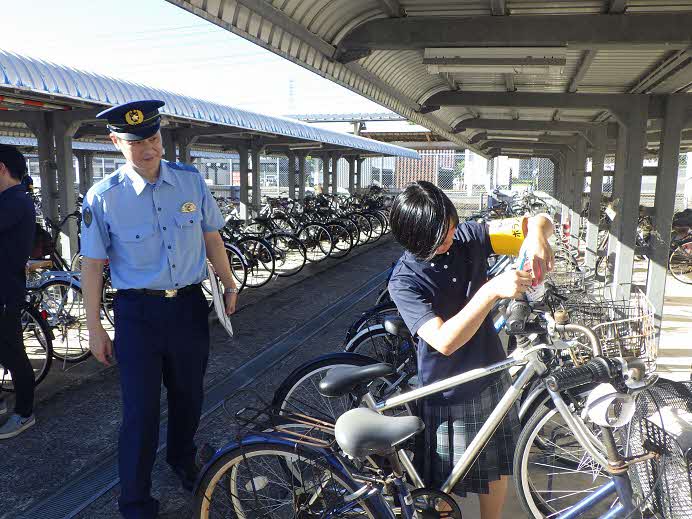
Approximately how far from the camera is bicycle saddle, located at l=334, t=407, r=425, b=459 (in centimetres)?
175

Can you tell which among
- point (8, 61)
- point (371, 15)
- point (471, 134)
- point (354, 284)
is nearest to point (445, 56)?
point (371, 15)

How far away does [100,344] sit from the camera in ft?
8.03

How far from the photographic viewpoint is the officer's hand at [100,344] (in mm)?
2439

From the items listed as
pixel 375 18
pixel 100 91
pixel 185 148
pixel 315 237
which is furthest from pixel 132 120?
pixel 315 237

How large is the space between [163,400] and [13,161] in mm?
1898

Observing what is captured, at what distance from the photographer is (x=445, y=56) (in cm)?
409

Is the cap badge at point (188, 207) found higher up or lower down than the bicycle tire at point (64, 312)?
higher up

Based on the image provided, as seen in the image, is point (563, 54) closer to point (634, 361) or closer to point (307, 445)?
point (634, 361)

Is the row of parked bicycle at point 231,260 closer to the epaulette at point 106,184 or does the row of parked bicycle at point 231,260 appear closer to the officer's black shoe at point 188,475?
the officer's black shoe at point 188,475

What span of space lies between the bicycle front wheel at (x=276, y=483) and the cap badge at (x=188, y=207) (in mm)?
1118

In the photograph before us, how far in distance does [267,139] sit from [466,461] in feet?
36.9

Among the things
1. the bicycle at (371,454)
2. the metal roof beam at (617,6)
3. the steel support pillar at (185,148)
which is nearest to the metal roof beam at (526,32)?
the metal roof beam at (617,6)

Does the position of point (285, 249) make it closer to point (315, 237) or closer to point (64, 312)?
point (315, 237)

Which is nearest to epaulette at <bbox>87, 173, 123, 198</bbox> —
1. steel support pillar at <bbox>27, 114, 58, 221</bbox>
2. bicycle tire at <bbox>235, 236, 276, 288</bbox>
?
steel support pillar at <bbox>27, 114, 58, 221</bbox>
